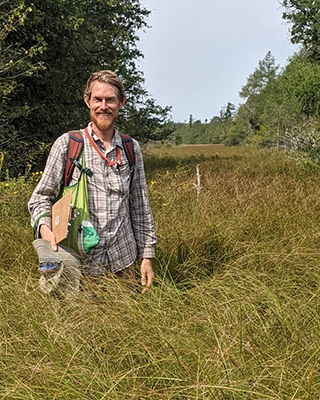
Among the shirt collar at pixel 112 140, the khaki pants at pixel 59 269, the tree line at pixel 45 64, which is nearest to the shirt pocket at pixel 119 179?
the shirt collar at pixel 112 140

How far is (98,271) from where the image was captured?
251cm

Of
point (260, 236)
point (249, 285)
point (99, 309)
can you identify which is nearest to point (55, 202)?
point (99, 309)

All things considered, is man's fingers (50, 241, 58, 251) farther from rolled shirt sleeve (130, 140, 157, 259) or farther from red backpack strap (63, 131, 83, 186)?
rolled shirt sleeve (130, 140, 157, 259)

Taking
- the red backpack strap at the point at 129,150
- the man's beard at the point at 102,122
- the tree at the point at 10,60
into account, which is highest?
the tree at the point at 10,60

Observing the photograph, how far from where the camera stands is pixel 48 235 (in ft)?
7.42

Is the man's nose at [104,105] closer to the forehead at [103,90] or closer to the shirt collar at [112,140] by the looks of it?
the forehead at [103,90]

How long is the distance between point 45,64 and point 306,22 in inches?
225

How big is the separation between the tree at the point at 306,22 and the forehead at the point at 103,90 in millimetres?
8331

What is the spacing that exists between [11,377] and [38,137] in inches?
296

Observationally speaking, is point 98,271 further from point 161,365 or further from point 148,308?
point 161,365

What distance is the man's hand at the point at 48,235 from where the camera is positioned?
2.24 meters

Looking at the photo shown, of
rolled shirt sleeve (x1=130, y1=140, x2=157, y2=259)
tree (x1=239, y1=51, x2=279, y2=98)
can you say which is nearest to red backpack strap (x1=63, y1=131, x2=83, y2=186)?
rolled shirt sleeve (x1=130, y1=140, x2=157, y2=259)

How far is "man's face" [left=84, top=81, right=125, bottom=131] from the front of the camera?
242 cm

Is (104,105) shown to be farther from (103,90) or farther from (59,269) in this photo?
(59,269)
